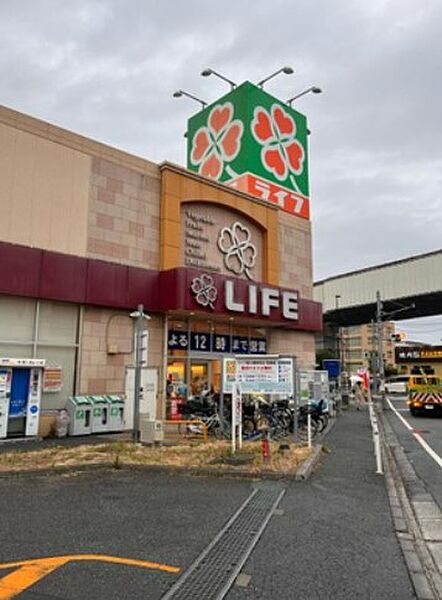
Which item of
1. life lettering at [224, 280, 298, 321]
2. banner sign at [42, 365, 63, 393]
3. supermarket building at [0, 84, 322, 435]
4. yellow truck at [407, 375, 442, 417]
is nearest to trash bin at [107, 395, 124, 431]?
supermarket building at [0, 84, 322, 435]

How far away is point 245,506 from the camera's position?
6906 millimetres

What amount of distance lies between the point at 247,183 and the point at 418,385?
13441 millimetres

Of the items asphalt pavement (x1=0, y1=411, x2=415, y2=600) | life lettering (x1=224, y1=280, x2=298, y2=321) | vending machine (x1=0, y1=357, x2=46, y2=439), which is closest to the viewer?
asphalt pavement (x1=0, y1=411, x2=415, y2=600)

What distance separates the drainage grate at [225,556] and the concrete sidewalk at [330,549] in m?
0.12

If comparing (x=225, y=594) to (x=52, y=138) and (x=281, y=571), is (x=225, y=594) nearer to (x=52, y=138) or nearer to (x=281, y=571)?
(x=281, y=571)

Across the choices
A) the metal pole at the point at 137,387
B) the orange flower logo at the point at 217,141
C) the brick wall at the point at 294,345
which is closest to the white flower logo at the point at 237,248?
the brick wall at the point at 294,345

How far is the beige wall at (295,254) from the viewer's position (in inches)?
878

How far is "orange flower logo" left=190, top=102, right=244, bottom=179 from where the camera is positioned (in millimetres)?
26094

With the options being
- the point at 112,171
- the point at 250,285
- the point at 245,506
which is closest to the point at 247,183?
the point at 250,285

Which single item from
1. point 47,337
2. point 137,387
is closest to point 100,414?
point 47,337

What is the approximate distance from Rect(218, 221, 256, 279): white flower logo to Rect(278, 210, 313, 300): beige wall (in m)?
1.91

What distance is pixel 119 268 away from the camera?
15672 millimetres

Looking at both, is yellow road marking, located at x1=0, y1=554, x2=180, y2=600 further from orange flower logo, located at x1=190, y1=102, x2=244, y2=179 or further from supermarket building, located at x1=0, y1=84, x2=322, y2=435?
orange flower logo, located at x1=190, y1=102, x2=244, y2=179

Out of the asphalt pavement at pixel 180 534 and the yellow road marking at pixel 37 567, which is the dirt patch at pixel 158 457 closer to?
the asphalt pavement at pixel 180 534
